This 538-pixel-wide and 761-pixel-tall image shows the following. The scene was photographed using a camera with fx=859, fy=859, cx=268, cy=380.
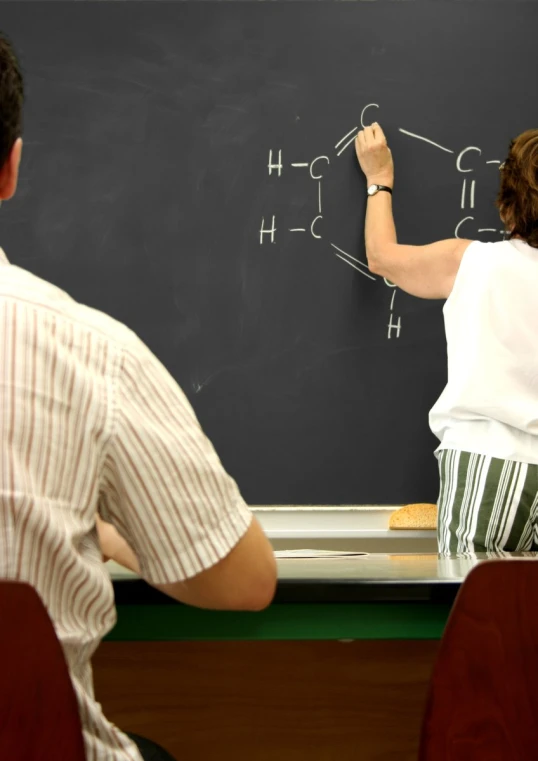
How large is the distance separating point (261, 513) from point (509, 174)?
3.48ft

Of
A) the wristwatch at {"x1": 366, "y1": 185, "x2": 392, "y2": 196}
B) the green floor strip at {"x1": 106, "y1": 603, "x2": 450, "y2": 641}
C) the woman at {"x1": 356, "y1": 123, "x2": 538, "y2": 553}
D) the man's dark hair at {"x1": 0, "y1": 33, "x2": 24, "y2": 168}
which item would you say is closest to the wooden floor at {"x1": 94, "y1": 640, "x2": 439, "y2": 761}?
the green floor strip at {"x1": 106, "y1": 603, "x2": 450, "y2": 641}

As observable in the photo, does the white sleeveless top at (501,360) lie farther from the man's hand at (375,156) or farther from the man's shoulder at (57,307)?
the man's shoulder at (57,307)

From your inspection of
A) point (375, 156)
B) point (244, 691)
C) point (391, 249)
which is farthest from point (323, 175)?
point (244, 691)

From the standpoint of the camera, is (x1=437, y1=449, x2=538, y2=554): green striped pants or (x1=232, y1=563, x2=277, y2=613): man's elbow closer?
(x1=232, y1=563, x2=277, y2=613): man's elbow

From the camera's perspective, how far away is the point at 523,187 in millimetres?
1940

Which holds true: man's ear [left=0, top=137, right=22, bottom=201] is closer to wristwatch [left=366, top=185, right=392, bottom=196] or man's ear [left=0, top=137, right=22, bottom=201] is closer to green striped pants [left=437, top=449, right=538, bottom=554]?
green striped pants [left=437, top=449, right=538, bottom=554]

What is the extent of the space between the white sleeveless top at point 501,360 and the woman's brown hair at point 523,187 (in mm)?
62

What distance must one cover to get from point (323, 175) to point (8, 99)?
146 cm

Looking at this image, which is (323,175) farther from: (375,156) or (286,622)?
(286,622)

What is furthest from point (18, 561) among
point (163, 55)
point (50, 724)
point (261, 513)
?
point (163, 55)

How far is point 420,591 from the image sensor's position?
1289mm

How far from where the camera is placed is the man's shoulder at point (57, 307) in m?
0.88

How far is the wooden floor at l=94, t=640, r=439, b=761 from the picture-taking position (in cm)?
161

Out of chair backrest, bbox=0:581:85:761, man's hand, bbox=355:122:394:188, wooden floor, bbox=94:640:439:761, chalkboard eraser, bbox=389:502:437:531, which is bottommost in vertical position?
wooden floor, bbox=94:640:439:761
